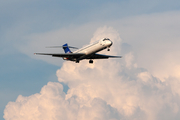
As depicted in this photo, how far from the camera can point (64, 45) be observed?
102188mm

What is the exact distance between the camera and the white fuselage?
7620 centimetres

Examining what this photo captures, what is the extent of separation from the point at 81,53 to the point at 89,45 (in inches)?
139

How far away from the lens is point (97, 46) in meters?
77.2

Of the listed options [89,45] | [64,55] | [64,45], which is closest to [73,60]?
[64,55]

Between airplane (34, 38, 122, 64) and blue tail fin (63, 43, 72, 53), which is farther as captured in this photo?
blue tail fin (63, 43, 72, 53)

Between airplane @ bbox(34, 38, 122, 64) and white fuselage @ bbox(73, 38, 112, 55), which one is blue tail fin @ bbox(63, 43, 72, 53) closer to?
airplane @ bbox(34, 38, 122, 64)

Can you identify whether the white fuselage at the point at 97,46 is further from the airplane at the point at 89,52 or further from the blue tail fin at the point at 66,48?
the blue tail fin at the point at 66,48

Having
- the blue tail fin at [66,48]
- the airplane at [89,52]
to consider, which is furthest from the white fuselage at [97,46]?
the blue tail fin at [66,48]

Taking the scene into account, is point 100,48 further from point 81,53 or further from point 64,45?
point 64,45

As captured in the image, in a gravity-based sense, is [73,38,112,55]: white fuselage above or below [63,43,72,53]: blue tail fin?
below

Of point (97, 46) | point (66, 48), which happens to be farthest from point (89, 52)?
point (66, 48)

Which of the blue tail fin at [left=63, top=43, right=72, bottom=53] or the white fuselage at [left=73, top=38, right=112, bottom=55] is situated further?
the blue tail fin at [left=63, top=43, right=72, bottom=53]

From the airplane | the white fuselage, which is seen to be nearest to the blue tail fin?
the airplane

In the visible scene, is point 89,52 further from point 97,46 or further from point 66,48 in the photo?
point 66,48
